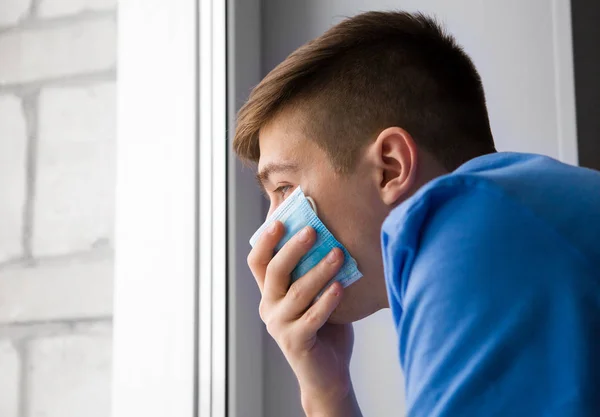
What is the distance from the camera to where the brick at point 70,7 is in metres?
1.53

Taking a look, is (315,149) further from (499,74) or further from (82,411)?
(82,411)

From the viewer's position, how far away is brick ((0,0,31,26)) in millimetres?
1525

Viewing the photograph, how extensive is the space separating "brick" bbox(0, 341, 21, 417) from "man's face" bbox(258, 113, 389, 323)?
2.00 ft

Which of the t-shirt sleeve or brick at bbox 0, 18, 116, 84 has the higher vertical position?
brick at bbox 0, 18, 116, 84

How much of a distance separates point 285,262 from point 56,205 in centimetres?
56

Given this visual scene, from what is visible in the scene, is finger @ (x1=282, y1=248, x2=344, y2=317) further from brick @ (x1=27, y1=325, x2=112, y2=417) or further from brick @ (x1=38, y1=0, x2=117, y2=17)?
brick @ (x1=38, y1=0, x2=117, y2=17)

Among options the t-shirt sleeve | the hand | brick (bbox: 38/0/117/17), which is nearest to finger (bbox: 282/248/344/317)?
the hand

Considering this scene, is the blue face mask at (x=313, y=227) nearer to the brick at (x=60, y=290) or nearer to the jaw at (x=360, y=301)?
the jaw at (x=360, y=301)

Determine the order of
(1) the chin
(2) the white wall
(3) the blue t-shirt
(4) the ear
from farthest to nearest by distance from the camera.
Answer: (2) the white wall
(1) the chin
(4) the ear
(3) the blue t-shirt

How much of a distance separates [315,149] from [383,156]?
0.11 meters

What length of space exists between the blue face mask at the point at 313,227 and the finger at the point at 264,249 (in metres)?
0.01

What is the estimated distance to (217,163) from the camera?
1438 mm

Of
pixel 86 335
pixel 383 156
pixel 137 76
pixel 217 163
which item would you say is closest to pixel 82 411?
pixel 86 335

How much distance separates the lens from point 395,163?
1043 millimetres
